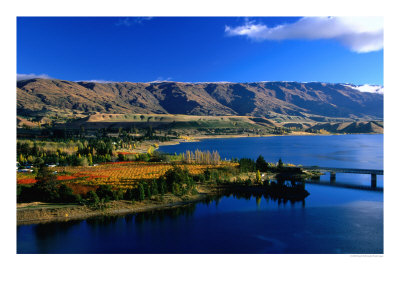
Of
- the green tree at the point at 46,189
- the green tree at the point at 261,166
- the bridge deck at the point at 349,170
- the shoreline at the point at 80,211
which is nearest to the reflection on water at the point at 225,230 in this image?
the shoreline at the point at 80,211

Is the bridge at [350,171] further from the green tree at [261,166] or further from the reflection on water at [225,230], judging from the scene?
the reflection on water at [225,230]

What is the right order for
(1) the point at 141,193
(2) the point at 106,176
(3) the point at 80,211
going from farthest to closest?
(2) the point at 106,176
(1) the point at 141,193
(3) the point at 80,211

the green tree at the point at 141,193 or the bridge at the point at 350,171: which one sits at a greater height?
the bridge at the point at 350,171

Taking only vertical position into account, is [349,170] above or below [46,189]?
above

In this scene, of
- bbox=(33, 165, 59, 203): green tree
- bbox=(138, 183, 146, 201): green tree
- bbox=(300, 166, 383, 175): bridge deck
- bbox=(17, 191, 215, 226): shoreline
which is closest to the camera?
bbox=(17, 191, 215, 226): shoreline

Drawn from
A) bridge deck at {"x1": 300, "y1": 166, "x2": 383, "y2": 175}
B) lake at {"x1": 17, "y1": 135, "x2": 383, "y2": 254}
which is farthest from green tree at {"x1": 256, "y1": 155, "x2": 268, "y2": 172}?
lake at {"x1": 17, "y1": 135, "x2": 383, "y2": 254}

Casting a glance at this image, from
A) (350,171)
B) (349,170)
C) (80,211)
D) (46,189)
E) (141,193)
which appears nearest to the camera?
(80,211)

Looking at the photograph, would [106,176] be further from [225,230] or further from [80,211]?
[225,230]

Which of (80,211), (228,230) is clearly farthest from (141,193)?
(228,230)

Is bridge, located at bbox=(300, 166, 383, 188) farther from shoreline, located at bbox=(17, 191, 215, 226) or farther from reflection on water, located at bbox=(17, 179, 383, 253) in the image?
shoreline, located at bbox=(17, 191, 215, 226)

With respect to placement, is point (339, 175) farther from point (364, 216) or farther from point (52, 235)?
point (52, 235)
